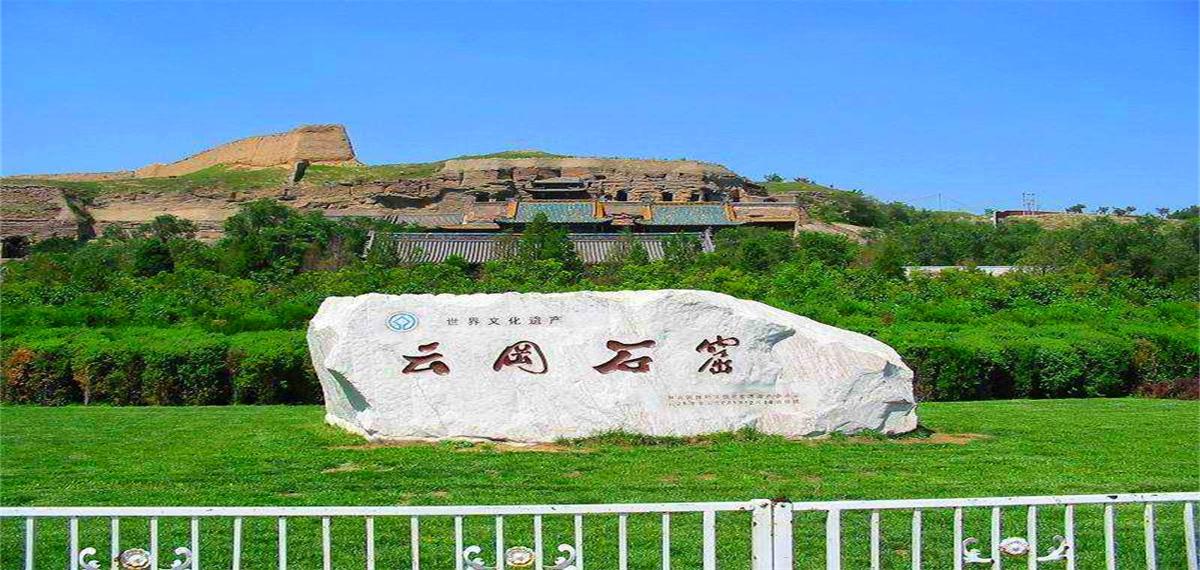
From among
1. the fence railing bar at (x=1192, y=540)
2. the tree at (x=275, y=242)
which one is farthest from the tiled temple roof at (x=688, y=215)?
the fence railing bar at (x=1192, y=540)

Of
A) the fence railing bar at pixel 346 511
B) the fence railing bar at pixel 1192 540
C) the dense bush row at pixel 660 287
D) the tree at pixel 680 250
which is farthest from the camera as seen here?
the tree at pixel 680 250

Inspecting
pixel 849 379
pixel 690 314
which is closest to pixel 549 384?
pixel 690 314

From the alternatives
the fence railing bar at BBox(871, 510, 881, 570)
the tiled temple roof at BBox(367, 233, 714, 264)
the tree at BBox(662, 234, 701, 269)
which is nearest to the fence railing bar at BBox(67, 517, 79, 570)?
the fence railing bar at BBox(871, 510, 881, 570)

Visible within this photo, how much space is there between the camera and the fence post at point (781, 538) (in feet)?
11.2

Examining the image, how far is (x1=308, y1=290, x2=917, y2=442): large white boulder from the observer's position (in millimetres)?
7629

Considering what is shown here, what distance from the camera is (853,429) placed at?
7.76 metres

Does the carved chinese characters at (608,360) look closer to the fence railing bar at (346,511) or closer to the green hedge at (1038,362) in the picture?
the green hedge at (1038,362)

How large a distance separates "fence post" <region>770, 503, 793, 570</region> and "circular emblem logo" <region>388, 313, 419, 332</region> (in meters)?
4.70

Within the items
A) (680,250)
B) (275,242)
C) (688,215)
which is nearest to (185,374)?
(680,250)

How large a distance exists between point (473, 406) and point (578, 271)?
1625 cm

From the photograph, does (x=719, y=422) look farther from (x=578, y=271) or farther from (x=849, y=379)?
(x=578, y=271)

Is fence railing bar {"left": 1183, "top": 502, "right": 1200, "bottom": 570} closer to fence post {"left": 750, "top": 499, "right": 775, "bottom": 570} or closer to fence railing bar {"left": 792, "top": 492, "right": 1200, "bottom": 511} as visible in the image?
fence railing bar {"left": 792, "top": 492, "right": 1200, "bottom": 511}

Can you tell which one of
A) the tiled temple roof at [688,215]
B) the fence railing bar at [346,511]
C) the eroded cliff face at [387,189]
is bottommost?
the fence railing bar at [346,511]

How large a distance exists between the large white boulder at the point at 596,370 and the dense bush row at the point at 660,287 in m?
3.34
